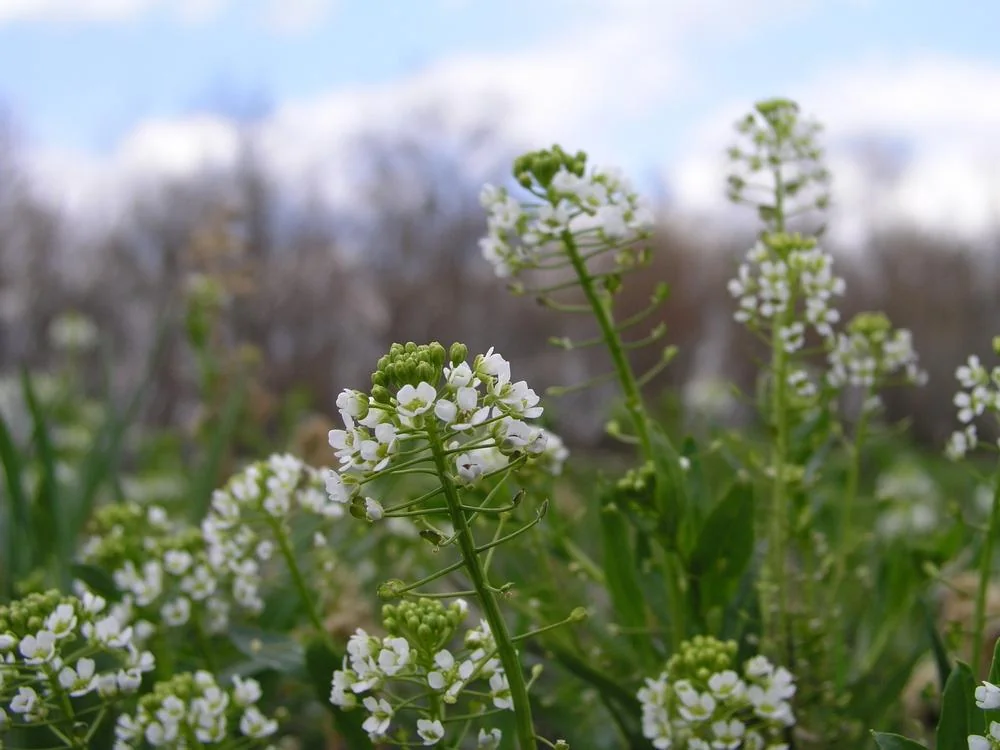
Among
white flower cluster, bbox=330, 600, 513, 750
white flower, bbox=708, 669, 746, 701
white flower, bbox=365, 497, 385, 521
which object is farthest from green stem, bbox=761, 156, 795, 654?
white flower, bbox=365, 497, 385, 521

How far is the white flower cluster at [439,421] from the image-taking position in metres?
0.88

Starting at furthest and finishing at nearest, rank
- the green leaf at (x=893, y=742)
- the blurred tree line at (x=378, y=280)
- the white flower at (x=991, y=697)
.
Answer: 1. the blurred tree line at (x=378, y=280)
2. the green leaf at (x=893, y=742)
3. the white flower at (x=991, y=697)

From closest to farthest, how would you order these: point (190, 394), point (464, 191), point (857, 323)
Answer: point (857, 323)
point (190, 394)
point (464, 191)

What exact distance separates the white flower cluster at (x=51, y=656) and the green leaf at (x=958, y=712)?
0.87m

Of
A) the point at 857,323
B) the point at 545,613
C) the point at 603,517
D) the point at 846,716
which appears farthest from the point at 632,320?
the point at 846,716

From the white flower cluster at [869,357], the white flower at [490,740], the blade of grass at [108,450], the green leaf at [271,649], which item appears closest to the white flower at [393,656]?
the white flower at [490,740]

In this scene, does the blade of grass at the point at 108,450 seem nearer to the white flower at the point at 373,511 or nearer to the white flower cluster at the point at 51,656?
the white flower cluster at the point at 51,656

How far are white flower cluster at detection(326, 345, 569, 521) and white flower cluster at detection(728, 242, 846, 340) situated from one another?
63 cm

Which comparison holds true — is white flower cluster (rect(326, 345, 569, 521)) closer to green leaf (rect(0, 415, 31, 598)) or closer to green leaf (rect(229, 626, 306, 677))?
green leaf (rect(229, 626, 306, 677))

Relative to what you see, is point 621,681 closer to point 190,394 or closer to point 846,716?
→ point 846,716

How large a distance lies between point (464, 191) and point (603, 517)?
2131cm

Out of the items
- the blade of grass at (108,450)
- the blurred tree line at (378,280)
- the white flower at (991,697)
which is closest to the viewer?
the white flower at (991,697)

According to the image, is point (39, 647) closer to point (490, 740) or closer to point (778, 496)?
point (490, 740)

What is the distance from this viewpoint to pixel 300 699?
218 centimetres
